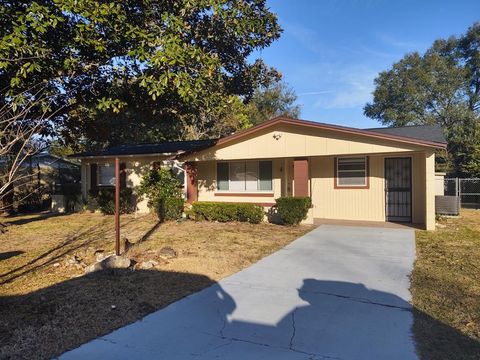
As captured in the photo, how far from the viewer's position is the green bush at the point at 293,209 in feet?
40.7

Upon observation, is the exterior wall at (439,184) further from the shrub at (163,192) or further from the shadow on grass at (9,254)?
the shadow on grass at (9,254)

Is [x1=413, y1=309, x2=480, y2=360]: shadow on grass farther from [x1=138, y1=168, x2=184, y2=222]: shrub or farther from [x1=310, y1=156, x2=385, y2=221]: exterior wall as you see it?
[x1=138, y1=168, x2=184, y2=222]: shrub

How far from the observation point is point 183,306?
5.20 metres

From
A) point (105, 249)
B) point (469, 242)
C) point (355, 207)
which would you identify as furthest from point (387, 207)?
point (105, 249)

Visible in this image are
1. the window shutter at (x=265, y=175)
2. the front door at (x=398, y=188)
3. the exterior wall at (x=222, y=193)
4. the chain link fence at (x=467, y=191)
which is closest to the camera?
the front door at (x=398, y=188)

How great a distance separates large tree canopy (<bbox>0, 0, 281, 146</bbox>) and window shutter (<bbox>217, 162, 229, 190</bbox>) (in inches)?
98.7

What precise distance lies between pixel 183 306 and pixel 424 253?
5.50 m

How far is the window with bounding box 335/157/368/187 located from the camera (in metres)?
13.4

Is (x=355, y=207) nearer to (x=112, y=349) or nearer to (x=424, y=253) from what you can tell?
(x=424, y=253)

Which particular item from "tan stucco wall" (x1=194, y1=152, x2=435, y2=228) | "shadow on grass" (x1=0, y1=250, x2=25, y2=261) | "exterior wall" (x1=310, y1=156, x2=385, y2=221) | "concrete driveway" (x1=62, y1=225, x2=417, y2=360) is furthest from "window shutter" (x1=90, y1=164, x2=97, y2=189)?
"concrete driveway" (x1=62, y1=225, x2=417, y2=360)

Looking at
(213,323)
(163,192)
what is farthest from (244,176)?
(213,323)

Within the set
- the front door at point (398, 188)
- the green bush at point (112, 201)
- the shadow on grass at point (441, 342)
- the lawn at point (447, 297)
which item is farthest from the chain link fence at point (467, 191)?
the shadow on grass at point (441, 342)

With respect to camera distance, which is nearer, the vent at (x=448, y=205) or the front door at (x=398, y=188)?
the front door at (x=398, y=188)

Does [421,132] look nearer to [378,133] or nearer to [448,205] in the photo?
[378,133]
